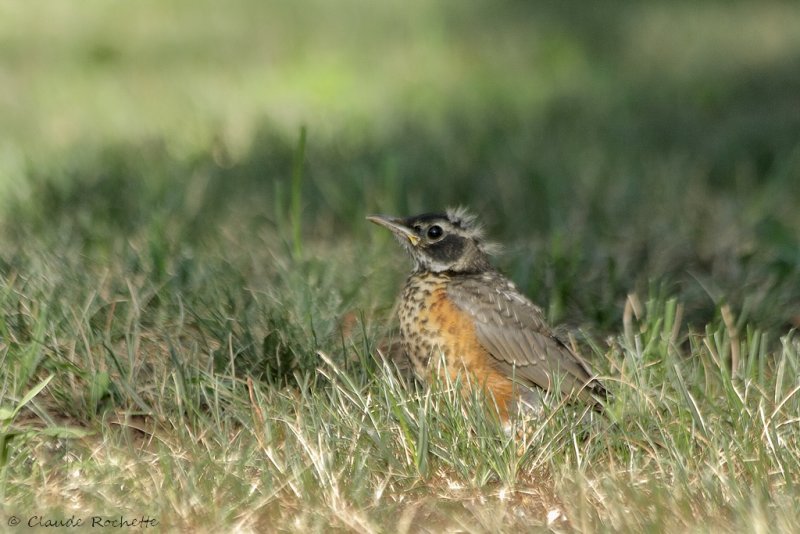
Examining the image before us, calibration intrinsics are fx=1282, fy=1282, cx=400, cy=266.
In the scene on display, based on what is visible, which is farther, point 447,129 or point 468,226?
point 447,129

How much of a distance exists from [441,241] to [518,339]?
0.70 meters

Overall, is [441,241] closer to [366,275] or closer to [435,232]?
[435,232]

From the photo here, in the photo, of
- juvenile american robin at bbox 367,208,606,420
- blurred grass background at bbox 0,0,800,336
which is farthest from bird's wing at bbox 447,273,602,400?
blurred grass background at bbox 0,0,800,336

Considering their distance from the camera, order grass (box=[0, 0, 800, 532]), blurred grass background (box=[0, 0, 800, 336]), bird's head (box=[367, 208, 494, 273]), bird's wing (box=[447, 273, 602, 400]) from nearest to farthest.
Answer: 1. grass (box=[0, 0, 800, 532])
2. bird's wing (box=[447, 273, 602, 400])
3. bird's head (box=[367, 208, 494, 273])
4. blurred grass background (box=[0, 0, 800, 336])

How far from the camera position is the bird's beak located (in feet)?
18.4

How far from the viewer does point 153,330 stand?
5.09 meters

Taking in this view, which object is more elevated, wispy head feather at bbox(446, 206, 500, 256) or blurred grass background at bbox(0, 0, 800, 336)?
wispy head feather at bbox(446, 206, 500, 256)

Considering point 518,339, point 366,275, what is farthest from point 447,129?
point 518,339

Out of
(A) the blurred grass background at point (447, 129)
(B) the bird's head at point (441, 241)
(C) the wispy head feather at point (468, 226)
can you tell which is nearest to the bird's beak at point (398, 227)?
(B) the bird's head at point (441, 241)

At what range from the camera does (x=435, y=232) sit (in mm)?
5574

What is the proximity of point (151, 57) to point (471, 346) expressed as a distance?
281 inches

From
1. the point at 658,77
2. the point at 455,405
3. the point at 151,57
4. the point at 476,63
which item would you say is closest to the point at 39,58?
the point at 151,57

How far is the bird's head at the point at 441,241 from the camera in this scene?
18.2 feet

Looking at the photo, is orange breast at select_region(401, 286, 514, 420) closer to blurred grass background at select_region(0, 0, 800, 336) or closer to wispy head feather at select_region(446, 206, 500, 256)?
wispy head feather at select_region(446, 206, 500, 256)
